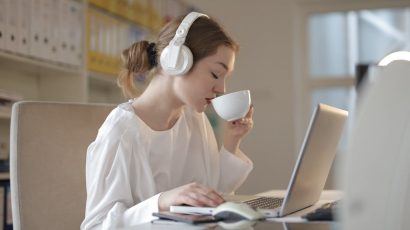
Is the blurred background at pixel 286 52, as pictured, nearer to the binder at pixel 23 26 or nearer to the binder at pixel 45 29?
the binder at pixel 45 29

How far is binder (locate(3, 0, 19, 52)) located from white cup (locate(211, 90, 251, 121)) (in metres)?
1.13

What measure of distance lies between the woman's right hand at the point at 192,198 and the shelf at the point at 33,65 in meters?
1.34

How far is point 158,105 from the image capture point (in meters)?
1.53

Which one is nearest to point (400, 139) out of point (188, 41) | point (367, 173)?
point (367, 173)

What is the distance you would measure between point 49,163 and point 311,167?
27.2 inches

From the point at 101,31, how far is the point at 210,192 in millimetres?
2028

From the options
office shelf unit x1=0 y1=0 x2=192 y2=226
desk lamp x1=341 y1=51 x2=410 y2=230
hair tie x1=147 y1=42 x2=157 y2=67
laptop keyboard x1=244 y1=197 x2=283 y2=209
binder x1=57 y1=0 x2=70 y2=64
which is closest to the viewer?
desk lamp x1=341 y1=51 x2=410 y2=230

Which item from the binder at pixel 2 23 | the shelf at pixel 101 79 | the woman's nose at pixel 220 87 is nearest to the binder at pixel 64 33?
the shelf at pixel 101 79

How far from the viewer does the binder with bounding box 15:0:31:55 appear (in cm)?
230

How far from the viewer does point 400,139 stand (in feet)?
2.89

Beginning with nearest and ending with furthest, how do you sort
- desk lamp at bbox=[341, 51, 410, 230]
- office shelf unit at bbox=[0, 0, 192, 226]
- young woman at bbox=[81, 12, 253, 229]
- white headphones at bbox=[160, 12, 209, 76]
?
desk lamp at bbox=[341, 51, 410, 230]
young woman at bbox=[81, 12, 253, 229]
white headphones at bbox=[160, 12, 209, 76]
office shelf unit at bbox=[0, 0, 192, 226]

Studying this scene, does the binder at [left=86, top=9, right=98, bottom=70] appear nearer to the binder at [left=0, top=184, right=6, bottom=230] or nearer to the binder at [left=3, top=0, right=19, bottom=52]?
the binder at [left=3, top=0, right=19, bottom=52]

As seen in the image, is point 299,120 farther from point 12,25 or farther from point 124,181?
point 124,181

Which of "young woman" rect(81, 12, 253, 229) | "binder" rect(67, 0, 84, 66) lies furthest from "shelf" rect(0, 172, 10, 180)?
"young woman" rect(81, 12, 253, 229)
